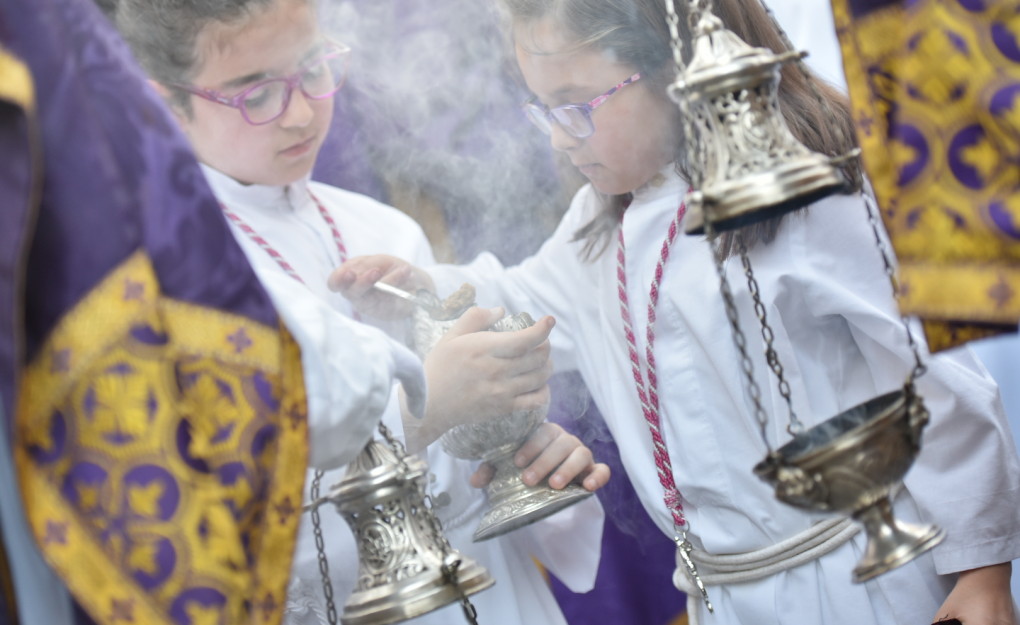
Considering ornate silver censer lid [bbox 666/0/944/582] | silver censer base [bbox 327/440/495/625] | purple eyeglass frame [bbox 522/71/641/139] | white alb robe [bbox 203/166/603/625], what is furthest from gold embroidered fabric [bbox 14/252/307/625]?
purple eyeglass frame [bbox 522/71/641/139]

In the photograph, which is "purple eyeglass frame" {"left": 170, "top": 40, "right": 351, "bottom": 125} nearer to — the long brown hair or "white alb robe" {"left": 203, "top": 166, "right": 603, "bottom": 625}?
"white alb robe" {"left": 203, "top": 166, "right": 603, "bottom": 625}

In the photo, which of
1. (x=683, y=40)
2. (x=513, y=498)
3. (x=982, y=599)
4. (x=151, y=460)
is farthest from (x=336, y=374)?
(x=982, y=599)

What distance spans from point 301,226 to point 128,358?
1.08 metres

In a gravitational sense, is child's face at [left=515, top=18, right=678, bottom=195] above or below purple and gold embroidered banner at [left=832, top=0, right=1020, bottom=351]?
above

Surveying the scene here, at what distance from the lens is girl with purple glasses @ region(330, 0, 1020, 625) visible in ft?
6.32

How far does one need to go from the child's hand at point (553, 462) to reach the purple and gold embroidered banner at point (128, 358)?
77 cm

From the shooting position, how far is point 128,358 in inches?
47.9

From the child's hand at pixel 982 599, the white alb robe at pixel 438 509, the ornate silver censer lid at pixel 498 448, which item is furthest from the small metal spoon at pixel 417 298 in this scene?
the child's hand at pixel 982 599

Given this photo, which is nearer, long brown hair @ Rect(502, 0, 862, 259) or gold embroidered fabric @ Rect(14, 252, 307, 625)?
gold embroidered fabric @ Rect(14, 252, 307, 625)

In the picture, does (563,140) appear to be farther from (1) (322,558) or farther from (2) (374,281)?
(1) (322,558)

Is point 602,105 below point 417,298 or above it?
above

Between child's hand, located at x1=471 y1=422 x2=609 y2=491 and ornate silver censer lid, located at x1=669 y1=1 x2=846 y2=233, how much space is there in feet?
2.61

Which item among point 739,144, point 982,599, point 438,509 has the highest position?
point 739,144

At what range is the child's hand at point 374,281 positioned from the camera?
2.08m
